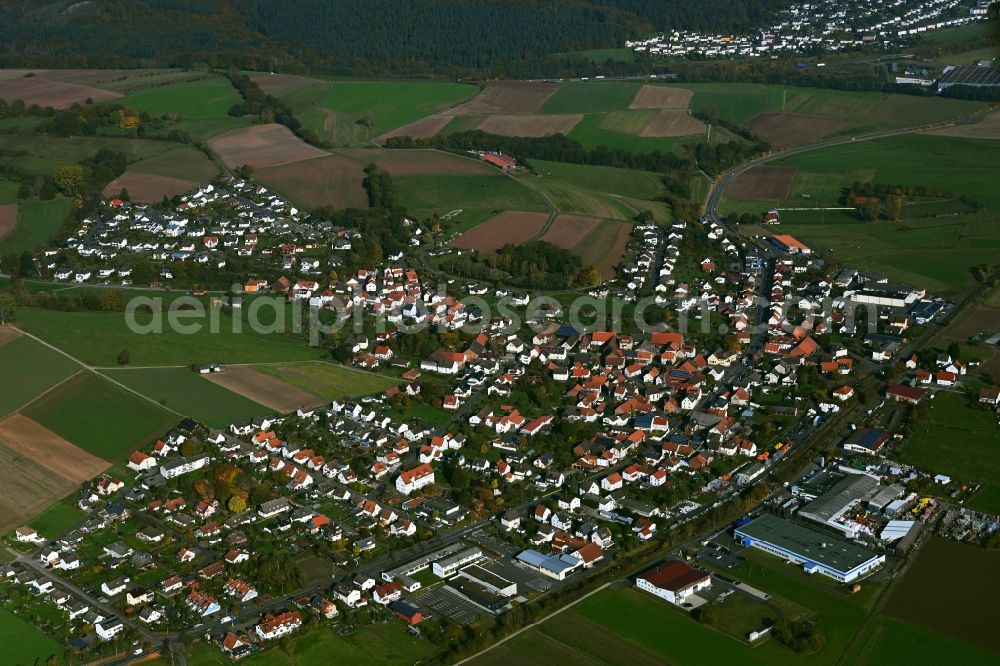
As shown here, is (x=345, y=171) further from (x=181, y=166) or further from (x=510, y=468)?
(x=510, y=468)

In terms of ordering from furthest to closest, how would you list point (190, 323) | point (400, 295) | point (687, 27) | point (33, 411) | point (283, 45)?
point (687, 27) < point (283, 45) < point (400, 295) < point (190, 323) < point (33, 411)

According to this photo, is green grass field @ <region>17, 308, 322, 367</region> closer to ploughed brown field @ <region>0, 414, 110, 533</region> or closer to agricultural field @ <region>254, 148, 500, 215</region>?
ploughed brown field @ <region>0, 414, 110, 533</region>

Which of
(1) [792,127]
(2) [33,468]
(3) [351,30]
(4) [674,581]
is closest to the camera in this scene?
(4) [674,581]

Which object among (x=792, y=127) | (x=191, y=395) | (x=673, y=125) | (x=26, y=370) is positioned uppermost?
(x=792, y=127)

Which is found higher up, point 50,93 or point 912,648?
point 50,93

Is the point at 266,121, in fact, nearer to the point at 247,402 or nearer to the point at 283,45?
the point at 283,45

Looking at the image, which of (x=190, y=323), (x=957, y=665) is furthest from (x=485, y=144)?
(x=957, y=665)

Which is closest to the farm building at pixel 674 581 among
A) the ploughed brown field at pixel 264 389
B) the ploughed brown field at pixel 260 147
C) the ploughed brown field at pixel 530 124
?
the ploughed brown field at pixel 264 389

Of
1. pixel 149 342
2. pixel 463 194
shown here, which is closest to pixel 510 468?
pixel 149 342
